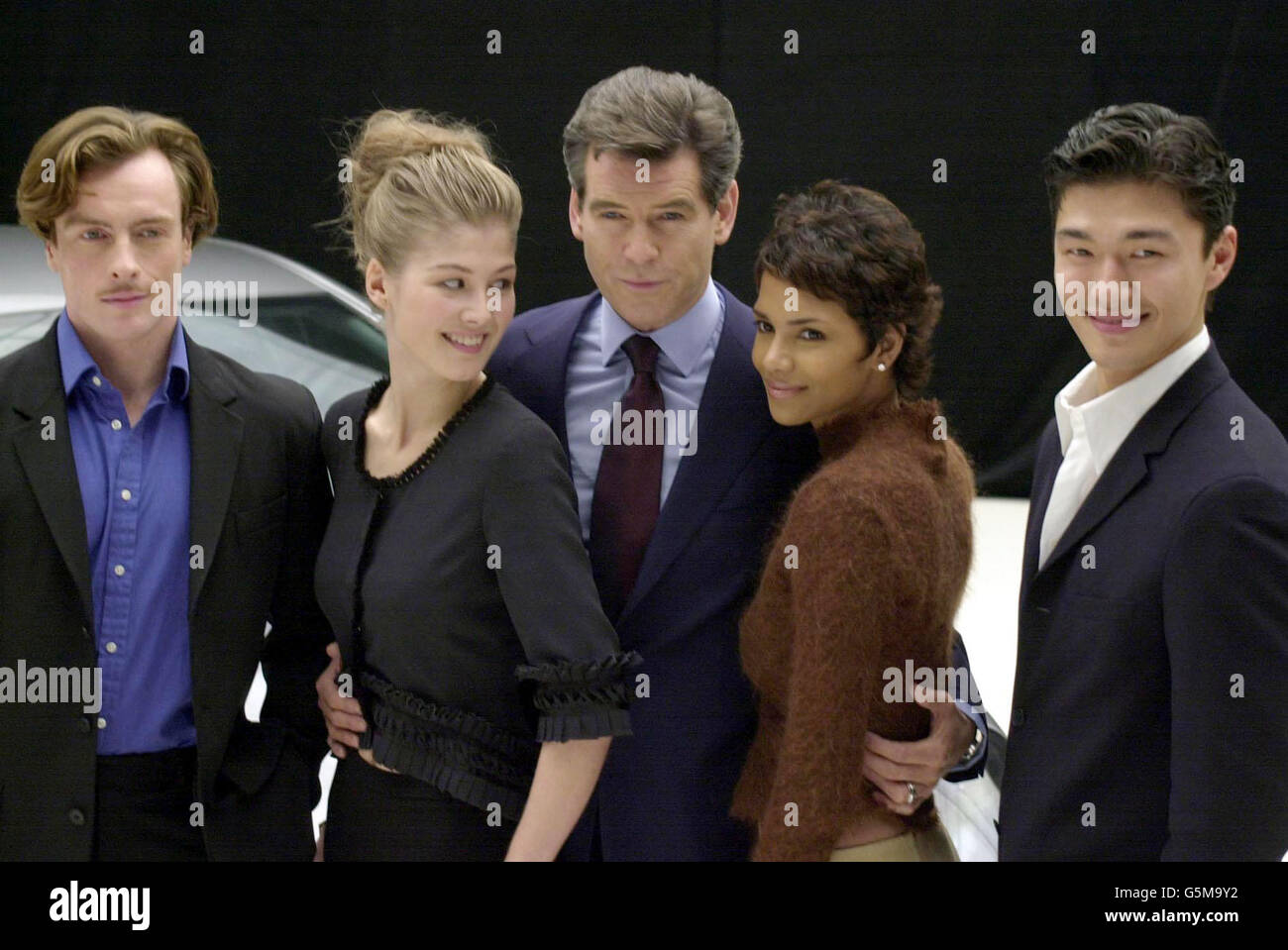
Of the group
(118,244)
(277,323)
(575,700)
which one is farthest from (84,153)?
(277,323)

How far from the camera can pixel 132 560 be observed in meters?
1.77

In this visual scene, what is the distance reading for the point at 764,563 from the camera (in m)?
1.84

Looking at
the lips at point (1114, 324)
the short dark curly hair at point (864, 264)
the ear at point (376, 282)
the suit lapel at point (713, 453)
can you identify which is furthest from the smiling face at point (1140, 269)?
the ear at point (376, 282)

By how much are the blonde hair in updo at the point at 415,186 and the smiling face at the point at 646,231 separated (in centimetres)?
17

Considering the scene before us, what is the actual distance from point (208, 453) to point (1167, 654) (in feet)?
3.80

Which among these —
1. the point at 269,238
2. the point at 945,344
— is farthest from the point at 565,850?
the point at 945,344

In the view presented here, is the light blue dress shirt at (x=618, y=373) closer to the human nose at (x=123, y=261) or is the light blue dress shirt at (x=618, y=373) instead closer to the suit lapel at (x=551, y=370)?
the suit lapel at (x=551, y=370)

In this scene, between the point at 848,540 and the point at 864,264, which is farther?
the point at 864,264

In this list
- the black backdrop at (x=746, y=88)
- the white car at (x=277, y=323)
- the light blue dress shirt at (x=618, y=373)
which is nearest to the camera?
the light blue dress shirt at (x=618, y=373)

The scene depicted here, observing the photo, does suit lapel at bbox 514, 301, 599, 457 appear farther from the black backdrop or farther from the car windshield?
the black backdrop

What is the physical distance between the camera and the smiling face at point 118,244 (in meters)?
1.76

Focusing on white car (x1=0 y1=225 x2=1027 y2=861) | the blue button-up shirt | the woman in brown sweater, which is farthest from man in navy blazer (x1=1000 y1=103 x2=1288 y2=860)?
white car (x1=0 y1=225 x2=1027 y2=861)

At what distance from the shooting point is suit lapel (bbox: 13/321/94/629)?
1722 millimetres

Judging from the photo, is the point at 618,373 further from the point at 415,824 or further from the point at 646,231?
the point at 415,824
